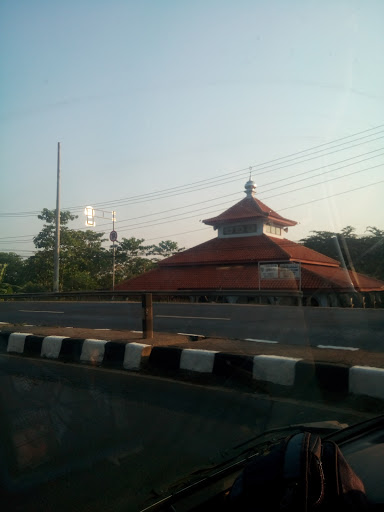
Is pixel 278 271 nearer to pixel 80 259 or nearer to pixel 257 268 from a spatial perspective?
pixel 257 268

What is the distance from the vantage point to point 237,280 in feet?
75.9

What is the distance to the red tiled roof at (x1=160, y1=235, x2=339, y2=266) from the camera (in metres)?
22.7

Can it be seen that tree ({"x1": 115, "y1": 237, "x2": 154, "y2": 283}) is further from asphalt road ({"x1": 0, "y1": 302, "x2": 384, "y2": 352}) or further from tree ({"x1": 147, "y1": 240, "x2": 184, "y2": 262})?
asphalt road ({"x1": 0, "y1": 302, "x2": 384, "y2": 352})

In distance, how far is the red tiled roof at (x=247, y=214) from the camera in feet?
90.2

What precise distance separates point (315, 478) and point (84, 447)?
2386 millimetres

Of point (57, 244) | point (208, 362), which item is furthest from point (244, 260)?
point (208, 362)

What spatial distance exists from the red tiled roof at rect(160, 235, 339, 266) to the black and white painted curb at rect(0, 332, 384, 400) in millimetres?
15561

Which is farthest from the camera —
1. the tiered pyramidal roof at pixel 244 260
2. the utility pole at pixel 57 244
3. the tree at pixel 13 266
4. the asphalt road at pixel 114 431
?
the utility pole at pixel 57 244

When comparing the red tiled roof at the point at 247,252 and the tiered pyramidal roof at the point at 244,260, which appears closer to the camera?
the tiered pyramidal roof at the point at 244,260

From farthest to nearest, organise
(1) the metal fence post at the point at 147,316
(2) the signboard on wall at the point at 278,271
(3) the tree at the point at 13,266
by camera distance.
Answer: (3) the tree at the point at 13,266, (2) the signboard on wall at the point at 278,271, (1) the metal fence post at the point at 147,316

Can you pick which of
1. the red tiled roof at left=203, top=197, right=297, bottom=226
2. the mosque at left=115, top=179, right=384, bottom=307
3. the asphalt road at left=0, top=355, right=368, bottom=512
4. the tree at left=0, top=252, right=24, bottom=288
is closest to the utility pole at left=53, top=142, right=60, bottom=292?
the tree at left=0, top=252, right=24, bottom=288

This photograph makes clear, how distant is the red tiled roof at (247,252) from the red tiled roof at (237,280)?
1.32 feet

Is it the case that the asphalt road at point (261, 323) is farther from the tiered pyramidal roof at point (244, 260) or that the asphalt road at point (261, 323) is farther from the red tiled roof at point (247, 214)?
the red tiled roof at point (247, 214)

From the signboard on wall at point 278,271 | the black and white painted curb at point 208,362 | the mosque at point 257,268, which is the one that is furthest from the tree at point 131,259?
the black and white painted curb at point 208,362
